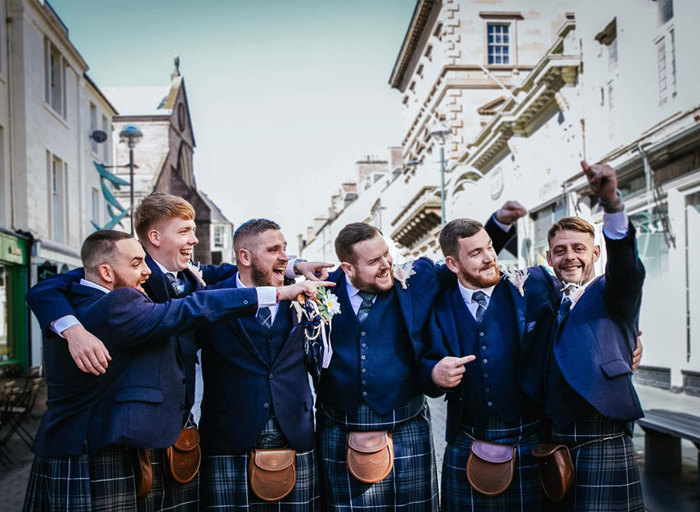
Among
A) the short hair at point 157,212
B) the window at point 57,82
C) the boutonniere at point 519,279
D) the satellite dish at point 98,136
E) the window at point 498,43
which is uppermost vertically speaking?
the window at point 498,43

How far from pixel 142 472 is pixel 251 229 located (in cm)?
145

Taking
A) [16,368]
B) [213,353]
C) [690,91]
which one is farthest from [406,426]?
[16,368]

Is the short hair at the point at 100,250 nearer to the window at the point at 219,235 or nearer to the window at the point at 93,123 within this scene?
A: the window at the point at 93,123

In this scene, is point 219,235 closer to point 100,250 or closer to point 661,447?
point 661,447

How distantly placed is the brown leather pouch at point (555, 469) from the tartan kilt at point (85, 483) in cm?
208

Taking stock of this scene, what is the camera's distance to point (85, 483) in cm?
357

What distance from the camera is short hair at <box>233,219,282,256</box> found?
4.35 m

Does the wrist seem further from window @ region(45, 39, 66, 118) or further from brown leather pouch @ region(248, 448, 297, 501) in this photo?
window @ region(45, 39, 66, 118)

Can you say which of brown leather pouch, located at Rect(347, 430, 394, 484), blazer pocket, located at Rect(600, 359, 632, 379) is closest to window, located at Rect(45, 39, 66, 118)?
brown leather pouch, located at Rect(347, 430, 394, 484)

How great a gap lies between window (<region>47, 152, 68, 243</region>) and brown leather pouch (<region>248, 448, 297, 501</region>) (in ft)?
60.9

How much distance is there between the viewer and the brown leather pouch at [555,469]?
151 inches

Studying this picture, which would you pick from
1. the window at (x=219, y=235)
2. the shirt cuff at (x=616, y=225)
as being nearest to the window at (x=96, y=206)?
the shirt cuff at (x=616, y=225)

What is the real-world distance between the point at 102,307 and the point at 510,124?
796 inches

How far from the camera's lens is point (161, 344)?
3803 millimetres
